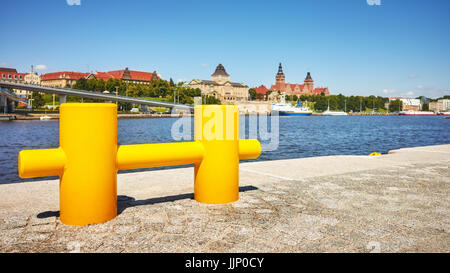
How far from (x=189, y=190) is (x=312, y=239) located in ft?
6.51

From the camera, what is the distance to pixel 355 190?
4207mm

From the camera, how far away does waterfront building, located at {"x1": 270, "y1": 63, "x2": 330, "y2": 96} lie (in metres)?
164

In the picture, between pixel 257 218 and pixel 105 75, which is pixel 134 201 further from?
pixel 105 75

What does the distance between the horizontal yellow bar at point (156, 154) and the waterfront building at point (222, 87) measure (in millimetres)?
127222

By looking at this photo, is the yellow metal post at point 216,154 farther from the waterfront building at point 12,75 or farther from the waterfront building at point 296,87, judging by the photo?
the waterfront building at point 296,87

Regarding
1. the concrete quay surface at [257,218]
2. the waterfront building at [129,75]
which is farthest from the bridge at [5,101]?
the concrete quay surface at [257,218]

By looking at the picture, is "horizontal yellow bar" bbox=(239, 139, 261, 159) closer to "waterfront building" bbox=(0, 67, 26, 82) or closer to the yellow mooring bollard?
the yellow mooring bollard

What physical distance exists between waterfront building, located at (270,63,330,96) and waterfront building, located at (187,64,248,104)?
23.8 metres

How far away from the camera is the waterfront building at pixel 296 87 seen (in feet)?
538

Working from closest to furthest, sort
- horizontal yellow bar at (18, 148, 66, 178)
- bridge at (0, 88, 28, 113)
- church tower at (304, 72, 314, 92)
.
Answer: horizontal yellow bar at (18, 148, 66, 178), bridge at (0, 88, 28, 113), church tower at (304, 72, 314, 92)

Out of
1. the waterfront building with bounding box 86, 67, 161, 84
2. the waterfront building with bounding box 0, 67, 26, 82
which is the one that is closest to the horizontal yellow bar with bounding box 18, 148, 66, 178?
the waterfront building with bounding box 86, 67, 161, 84

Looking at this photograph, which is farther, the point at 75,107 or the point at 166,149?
the point at 166,149
